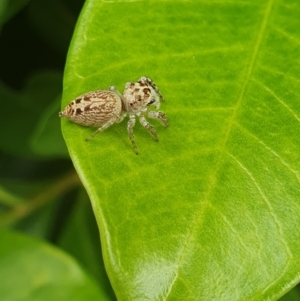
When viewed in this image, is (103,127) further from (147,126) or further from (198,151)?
(198,151)

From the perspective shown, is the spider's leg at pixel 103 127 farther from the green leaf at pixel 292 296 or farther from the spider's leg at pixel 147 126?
the green leaf at pixel 292 296

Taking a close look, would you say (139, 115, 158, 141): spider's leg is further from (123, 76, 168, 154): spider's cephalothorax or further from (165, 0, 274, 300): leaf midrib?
(165, 0, 274, 300): leaf midrib

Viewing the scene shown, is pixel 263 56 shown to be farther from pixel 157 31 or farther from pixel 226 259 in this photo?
pixel 226 259

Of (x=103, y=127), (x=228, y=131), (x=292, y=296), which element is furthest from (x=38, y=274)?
(x=292, y=296)

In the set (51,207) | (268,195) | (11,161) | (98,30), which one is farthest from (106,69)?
(11,161)

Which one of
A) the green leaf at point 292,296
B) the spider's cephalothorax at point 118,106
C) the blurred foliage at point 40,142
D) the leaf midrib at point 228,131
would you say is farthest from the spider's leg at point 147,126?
the green leaf at point 292,296
